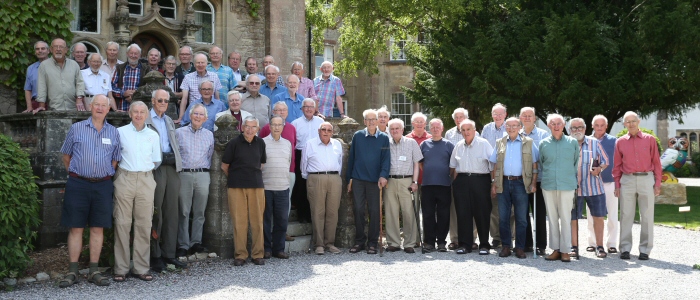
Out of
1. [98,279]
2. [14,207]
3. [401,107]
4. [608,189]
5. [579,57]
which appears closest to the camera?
[14,207]

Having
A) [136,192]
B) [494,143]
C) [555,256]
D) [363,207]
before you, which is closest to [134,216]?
[136,192]

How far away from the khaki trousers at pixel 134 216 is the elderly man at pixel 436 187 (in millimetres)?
3850

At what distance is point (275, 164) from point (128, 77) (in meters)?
2.84

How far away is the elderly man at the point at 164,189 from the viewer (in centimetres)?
858

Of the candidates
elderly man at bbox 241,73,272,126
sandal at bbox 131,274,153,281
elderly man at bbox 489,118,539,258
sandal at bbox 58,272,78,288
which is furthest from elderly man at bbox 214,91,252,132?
elderly man at bbox 489,118,539,258

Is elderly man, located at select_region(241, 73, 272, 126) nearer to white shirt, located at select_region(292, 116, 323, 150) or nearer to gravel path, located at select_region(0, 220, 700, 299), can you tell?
white shirt, located at select_region(292, 116, 323, 150)

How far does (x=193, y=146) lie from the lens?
9102 mm

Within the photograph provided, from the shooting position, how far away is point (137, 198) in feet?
Answer: 26.7

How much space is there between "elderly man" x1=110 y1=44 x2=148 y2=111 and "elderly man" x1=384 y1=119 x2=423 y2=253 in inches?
146

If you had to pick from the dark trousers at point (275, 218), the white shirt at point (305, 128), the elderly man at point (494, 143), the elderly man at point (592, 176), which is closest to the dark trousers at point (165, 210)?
the dark trousers at point (275, 218)

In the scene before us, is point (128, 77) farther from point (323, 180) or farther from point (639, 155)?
point (639, 155)

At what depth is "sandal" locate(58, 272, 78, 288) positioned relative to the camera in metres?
7.61

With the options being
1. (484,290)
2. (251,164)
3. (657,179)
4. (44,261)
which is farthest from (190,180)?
(657,179)

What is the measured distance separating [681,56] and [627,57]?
54.4 inches
